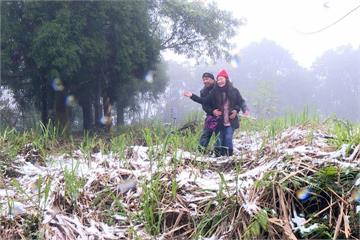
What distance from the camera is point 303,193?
2.58 m

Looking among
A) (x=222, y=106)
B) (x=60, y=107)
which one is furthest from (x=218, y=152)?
(x=60, y=107)

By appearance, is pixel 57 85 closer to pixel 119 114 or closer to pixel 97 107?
pixel 97 107

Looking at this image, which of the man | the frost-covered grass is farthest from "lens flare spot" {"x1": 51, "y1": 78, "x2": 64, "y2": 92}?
the frost-covered grass

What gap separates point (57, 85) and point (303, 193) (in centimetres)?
1296

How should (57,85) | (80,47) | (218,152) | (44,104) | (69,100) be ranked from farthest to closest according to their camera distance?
(44,104)
(69,100)
(57,85)
(80,47)
(218,152)

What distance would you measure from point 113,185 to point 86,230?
664 millimetres

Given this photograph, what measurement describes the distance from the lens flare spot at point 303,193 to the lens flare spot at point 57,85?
11.7 m

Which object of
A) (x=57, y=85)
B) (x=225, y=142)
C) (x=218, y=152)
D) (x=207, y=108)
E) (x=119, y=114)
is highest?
(x=57, y=85)

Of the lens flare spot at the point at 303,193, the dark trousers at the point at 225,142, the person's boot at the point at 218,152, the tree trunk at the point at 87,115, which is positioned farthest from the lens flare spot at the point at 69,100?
the lens flare spot at the point at 303,193

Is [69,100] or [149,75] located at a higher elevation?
[149,75]

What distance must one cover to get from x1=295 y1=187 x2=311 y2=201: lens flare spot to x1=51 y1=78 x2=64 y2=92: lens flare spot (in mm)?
11744

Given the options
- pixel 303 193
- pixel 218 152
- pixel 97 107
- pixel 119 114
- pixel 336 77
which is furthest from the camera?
pixel 336 77

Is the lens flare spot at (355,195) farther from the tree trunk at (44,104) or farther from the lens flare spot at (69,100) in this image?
the lens flare spot at (69,100)

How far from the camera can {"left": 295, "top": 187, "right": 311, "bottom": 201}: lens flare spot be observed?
2.57m
